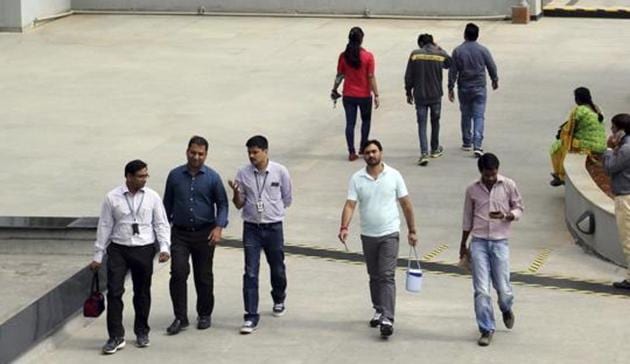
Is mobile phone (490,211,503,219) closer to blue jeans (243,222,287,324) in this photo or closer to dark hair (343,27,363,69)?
blue jeans (243,222,287,324)

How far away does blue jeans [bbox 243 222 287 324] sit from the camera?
12688 mm

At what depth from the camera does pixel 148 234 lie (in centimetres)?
1218

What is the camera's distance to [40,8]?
3294 centimetres

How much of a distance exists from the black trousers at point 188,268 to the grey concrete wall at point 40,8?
801 inches

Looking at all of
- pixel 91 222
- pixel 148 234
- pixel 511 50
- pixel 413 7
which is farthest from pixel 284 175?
pixel 413 7

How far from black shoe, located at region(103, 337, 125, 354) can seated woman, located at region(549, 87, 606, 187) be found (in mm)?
6465

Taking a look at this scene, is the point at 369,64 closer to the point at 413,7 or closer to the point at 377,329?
the point at 377,329

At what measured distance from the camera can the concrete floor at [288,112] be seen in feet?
53.6

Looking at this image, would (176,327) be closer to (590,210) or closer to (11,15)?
(590,210)

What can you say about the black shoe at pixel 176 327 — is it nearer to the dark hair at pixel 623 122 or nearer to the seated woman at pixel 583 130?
the dark hair at pixel 623 122

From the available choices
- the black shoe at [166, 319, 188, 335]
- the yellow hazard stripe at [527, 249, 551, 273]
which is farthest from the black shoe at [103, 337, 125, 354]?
the yellow hazard stripe at [527, 249, 551, 273]

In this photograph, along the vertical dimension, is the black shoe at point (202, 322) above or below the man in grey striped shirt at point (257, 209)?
below

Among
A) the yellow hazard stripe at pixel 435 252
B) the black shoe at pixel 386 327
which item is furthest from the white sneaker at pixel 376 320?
the yellow hazard stripe at pixel 435 252

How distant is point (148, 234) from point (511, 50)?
17544 millimetres
